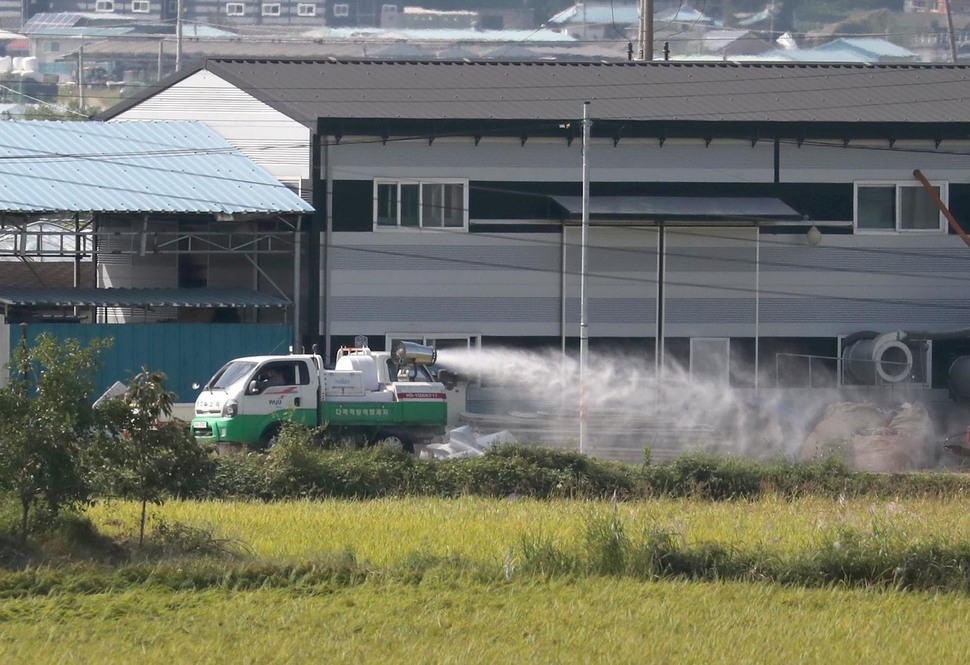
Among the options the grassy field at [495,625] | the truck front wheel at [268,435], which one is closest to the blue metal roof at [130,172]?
the truck front wheel at [268,435]

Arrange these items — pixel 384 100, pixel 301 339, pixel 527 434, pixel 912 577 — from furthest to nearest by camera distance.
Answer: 1. pixel 384 100
2. pixel 301 339
3. pixel 527 434
4. pixel 912 577

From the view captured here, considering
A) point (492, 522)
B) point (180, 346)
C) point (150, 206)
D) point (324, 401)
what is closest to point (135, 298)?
point (180, 346)

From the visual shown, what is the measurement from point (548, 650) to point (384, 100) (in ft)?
91.9

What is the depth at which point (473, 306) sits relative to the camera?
3578 centimetres

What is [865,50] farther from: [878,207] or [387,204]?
[387,204]

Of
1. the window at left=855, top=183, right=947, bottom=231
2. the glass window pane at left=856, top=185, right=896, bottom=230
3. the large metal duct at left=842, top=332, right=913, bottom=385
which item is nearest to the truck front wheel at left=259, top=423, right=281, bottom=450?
the large metal duct at left=842, top=332, right=913, bottom=385

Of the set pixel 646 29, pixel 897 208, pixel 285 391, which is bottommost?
pixel 285 391

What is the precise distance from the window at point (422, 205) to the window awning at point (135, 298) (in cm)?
392

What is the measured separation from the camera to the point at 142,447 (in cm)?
1461

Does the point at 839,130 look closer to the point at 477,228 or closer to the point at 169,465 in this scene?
the point at 477,228

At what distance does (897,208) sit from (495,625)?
2803 centimetres

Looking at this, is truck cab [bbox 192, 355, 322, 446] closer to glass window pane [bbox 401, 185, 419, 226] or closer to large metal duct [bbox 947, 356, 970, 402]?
glass window pane [bbox 401, 185, 419, 226]

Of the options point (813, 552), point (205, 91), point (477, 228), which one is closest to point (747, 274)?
point (477, 228)

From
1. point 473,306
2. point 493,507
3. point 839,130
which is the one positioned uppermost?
point 839,130
